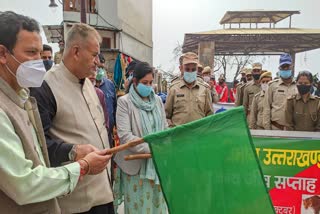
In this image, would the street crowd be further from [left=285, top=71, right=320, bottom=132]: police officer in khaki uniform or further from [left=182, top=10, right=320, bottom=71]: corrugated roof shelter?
[left=182, top=10, right=320, bottom=71]: corrugated roof shelter

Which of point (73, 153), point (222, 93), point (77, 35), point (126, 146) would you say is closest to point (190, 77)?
point (77, 35)

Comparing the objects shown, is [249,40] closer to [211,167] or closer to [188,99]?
[188,99]

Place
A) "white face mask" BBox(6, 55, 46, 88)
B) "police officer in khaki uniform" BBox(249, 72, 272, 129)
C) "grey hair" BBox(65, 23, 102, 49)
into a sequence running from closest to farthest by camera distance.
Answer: "white face mask" BBox(6, 55, 46, 88), "grey hair" BBox(65, 23, 102, 49), "police officer in khaki uniform" BBox(249, 72, 272, 129)

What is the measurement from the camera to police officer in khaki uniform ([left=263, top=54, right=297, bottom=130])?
17.0 feet

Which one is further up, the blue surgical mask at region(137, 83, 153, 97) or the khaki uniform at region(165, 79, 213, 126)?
the blue surgical mask at region(137, 83, 153, 97)

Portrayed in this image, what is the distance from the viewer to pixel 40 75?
1440 millimetres

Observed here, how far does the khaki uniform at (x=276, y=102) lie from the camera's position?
5156 millimetres

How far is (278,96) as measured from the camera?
526cm

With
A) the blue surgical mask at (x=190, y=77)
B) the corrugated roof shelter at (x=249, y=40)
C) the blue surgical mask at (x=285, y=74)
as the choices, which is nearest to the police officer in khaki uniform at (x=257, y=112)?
the blue surgical mask at (x=285, y=74)

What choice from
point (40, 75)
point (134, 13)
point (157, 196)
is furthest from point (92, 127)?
point (134, 13)

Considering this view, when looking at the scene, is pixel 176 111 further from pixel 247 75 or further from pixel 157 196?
pixel 247 75

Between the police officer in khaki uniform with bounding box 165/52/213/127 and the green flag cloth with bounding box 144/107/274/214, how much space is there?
242 centimetres

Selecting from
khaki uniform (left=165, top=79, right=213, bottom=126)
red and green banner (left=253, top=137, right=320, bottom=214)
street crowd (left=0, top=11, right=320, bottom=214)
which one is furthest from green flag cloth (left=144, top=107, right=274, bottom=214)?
khaki uniform (left=165, top=79, right=213, bottom=126)

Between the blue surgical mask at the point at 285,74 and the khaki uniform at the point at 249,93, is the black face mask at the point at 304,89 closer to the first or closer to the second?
the blue surgical mask at the point at 285,74
